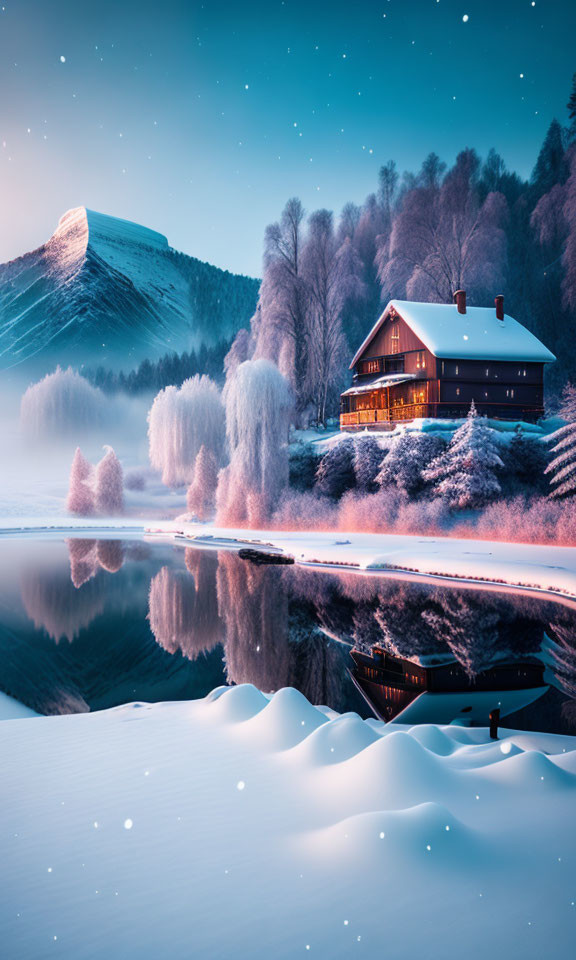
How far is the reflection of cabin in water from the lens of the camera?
21.4ft

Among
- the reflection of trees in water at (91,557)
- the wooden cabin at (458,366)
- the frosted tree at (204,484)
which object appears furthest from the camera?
the frosted tree at (204,484)

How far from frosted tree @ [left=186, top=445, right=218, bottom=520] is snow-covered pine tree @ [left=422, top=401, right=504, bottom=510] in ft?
35.2

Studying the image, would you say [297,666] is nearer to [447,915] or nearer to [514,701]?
[514,701]

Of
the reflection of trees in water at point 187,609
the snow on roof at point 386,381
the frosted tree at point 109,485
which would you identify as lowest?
the reflection of trees in water at point 187,609

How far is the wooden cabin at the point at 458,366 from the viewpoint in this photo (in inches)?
886

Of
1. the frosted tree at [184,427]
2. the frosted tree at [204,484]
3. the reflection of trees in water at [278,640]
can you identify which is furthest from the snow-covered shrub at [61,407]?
the reflection of trees in water at [278,640]

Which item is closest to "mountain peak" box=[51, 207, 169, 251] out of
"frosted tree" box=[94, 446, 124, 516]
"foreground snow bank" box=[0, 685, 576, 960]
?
"frosted tree" box=[94, 446, 124, 516]

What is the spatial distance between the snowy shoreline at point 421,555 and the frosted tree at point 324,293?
9.81m

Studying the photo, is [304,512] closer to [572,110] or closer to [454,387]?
[454,387]

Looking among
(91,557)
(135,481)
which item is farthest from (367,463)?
(135,481)

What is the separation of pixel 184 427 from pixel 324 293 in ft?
34.3

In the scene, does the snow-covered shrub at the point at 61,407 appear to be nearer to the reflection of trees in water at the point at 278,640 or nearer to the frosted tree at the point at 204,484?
the frosted tree at the point at 204,484

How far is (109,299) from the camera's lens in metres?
98.8

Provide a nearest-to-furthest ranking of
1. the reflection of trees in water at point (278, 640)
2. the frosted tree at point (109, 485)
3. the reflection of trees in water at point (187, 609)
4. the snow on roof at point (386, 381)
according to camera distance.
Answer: the reflection of trees in water at point (278, 640) → the reflection of trees in water at point (187, 609) → the snow on roof at point (386, 381) → the frosted tree at point (109, 485)
